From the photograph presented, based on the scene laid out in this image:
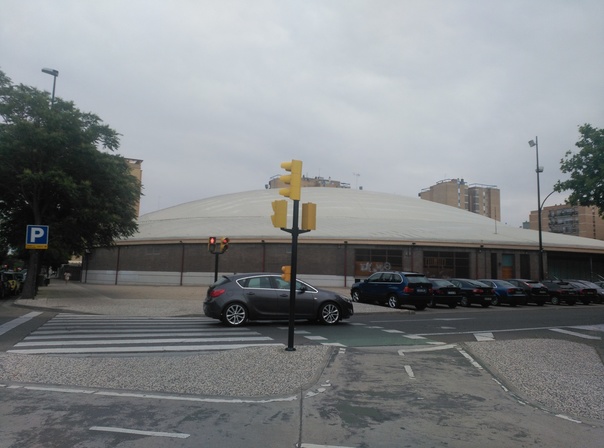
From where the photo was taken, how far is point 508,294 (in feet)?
87.1

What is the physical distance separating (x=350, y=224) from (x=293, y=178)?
33.6 m

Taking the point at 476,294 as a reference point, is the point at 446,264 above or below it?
above

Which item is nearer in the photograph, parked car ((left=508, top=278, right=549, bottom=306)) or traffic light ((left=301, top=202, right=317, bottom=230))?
traffic light ((left=301, top=202, right=317, bottom=230))

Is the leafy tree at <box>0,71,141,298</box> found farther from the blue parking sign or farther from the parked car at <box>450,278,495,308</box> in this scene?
the parked car at <box>450,278,495,308</box>

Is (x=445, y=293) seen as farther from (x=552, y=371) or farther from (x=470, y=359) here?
(x=552, y=371)

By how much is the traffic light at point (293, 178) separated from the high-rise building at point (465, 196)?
120707 mm

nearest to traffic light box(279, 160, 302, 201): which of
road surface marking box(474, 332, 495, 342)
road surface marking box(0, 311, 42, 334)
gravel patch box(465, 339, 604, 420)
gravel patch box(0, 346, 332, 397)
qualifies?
gravel patch box(0, 346, 332, 397)

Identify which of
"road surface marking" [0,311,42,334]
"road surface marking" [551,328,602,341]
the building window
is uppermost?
the building window

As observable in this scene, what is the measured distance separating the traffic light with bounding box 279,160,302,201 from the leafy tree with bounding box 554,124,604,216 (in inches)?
584

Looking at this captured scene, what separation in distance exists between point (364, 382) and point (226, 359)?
2643 mm

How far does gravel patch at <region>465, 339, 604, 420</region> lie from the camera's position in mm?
6199

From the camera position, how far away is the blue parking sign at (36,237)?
19.8 meters

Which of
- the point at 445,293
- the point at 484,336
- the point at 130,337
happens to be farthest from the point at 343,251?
the point at 130,337

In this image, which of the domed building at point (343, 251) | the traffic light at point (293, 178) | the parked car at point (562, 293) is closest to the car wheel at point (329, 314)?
the traffic light at point (293, 178)
